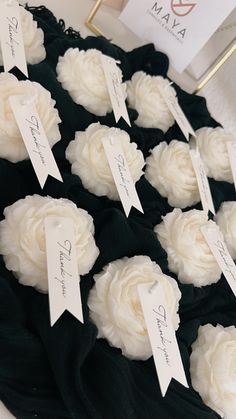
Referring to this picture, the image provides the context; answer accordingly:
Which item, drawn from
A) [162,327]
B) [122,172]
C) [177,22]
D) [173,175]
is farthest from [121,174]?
[177,22]

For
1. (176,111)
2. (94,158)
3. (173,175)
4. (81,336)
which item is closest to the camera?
(81,336)

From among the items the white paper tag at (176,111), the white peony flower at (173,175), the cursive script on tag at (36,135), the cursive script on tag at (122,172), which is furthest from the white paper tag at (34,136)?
the white paper tag at (176,111)

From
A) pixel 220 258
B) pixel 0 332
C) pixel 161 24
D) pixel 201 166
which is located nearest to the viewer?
pixel 0 332

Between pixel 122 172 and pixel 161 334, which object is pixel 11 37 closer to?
pixel 122 172

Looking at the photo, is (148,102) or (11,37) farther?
(148,102)

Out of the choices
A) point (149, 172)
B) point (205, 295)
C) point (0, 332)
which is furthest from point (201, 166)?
point (0, 332)

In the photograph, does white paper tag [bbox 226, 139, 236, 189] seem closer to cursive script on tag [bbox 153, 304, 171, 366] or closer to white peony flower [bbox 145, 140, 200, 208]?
white peony flower [bbox 145, 140, 200, 208]

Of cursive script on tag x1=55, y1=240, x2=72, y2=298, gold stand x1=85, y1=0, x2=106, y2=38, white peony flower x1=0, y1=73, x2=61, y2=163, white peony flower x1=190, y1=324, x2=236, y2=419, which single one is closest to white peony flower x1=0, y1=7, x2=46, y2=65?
white peony flower x1=0, y1=73, x2=61, y2=163

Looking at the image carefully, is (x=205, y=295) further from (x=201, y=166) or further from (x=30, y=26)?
(x=30, y=26)
